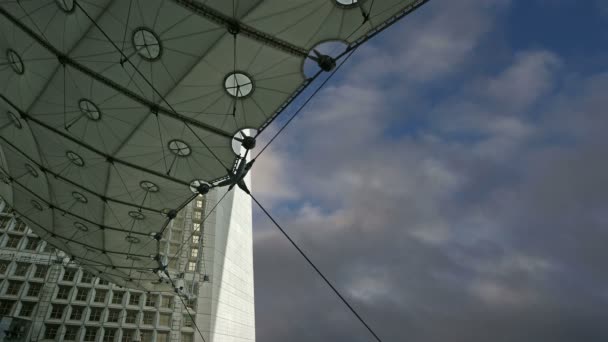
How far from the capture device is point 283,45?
538 inches

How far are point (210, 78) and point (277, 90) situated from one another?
3024mm

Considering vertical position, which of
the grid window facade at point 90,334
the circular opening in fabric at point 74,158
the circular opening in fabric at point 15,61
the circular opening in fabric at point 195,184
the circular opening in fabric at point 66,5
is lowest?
the grid window facade at point 90,334

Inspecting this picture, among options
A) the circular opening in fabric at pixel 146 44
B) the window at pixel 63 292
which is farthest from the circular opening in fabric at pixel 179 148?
the window at pixel 63 292

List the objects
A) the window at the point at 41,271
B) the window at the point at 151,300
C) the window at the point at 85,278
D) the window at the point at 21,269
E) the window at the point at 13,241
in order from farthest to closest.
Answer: the window at the point at 13,241 < the window at the point at 151,300 < the window at the point at 85,278 < the window at the point at 41,271 < the window at the point at 21,269

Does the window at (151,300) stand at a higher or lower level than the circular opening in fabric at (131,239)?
lower

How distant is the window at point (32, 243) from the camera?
142 ft

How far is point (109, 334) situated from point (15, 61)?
34.9 m

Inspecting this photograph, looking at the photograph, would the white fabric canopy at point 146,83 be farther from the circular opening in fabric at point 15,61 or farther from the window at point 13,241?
the window at point 13,241

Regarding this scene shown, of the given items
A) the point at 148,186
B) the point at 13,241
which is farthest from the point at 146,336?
the point at 148,186

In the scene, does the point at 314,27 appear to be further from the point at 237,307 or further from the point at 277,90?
the point at 237,307

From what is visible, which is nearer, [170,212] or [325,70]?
[325,70]

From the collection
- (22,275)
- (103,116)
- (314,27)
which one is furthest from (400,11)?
(22,275)

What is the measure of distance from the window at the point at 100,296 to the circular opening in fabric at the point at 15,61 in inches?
1342

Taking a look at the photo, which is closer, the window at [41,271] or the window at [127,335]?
the window at [127,335]
